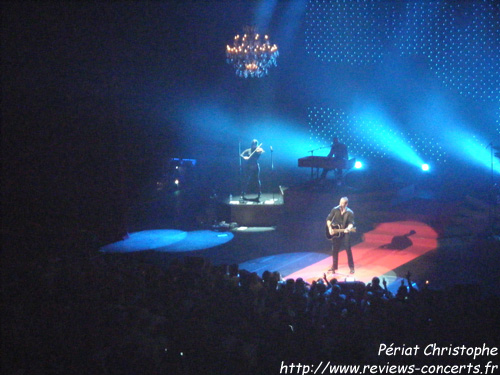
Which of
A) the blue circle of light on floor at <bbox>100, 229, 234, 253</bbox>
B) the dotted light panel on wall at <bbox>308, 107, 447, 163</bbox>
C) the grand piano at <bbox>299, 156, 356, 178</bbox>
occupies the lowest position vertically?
the blue circle of light on floor at <bbox>100, 229, 234, 253</bbox>

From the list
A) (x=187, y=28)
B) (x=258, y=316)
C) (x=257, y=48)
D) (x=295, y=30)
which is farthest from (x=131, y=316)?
(x=295, y=30)

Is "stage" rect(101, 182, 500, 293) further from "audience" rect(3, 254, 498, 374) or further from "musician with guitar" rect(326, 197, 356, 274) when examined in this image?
"audience" rect(3, 254, 498, 374)

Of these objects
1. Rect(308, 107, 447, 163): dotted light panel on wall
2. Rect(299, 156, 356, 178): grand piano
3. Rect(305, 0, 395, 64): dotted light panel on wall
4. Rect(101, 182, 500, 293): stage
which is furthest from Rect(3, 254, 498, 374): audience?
Rect(305, 0, 395, 64): dotted light panel on wall

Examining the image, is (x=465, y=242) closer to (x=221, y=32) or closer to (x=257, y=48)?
(x=257, y=48)

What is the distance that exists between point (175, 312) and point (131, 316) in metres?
0.30

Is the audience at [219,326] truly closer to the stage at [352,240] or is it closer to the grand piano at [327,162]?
the stage at [352,240]

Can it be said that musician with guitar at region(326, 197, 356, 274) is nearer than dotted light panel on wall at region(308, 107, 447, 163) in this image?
Yes

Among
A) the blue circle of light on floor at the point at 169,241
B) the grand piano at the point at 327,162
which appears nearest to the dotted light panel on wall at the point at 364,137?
the grand piano at the point at 327,162

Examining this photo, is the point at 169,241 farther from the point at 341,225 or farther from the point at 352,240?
the point at 341,225

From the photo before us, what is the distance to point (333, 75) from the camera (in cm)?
1407

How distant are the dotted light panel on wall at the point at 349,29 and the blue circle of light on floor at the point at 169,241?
788 cm

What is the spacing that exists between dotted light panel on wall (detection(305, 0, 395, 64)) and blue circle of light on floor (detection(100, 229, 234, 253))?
7882 mm

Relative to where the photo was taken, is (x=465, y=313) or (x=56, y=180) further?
(x=56, y=180)

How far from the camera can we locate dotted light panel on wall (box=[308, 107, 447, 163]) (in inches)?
509
